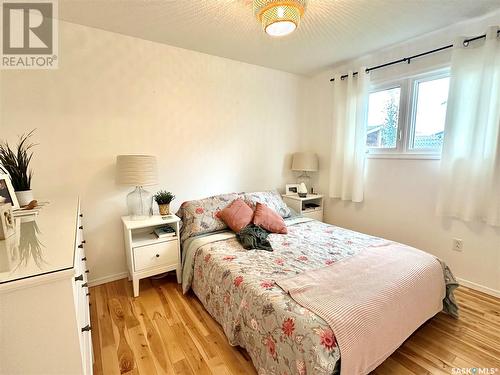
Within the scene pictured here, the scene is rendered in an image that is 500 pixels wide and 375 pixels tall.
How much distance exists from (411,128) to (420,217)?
95cm

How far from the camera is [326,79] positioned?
329 centimetres

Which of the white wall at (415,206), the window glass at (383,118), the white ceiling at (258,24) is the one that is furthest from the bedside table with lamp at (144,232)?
the window glass at (383,118)

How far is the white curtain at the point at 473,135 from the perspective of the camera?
198 cm

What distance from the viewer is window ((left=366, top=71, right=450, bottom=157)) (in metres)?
2.38

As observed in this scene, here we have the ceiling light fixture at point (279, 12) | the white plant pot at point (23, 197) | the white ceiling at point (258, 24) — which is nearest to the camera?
the ceiling light fixture at point (279, 12)

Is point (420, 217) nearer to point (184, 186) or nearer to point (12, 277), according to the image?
point (184, 186)

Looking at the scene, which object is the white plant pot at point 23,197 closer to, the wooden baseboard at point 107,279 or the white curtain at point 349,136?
the wooden baseboard at point 107,279

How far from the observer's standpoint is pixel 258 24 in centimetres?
207

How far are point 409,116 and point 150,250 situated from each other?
9.68ft

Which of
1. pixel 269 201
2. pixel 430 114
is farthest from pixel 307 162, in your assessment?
pixel 430 114

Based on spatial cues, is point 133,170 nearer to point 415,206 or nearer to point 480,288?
point 415,206

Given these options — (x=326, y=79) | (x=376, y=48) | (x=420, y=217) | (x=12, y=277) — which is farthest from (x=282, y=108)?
(x=12, y=277)

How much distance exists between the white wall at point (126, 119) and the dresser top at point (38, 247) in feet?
3.12

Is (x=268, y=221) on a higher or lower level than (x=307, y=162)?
lower
